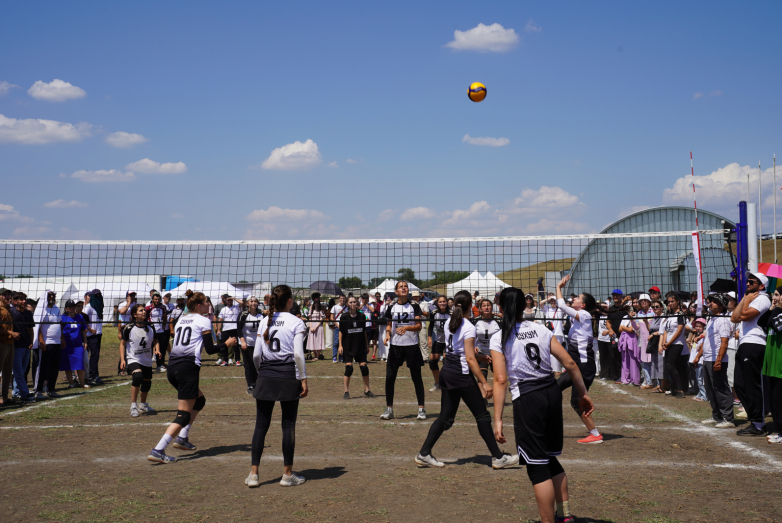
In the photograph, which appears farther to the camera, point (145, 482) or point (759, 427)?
point (759, 427)

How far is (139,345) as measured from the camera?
9922mm

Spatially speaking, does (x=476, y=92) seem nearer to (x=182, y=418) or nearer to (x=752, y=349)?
(x=752, y=349)

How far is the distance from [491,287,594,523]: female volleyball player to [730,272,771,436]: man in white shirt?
4774 millimetres

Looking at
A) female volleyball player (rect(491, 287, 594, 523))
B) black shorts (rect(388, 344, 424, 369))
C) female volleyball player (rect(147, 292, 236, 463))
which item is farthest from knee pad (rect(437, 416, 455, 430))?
female volleyball player (rect(147, 292, 236, 463))

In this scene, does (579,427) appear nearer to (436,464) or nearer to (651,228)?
(436,464)

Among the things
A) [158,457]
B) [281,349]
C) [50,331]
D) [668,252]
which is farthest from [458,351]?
[668,252]

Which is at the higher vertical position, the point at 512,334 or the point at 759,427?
the point at 512,334

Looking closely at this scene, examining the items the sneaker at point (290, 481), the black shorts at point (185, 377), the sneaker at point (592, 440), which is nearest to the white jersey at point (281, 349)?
the sneaker at point (290, 481)

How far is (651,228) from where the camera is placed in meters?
26.4

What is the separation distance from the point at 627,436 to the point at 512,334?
473 centimetres

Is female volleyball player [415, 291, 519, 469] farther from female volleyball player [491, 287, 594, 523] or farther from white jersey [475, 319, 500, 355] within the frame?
white jersey [475, 319, 500, 355]

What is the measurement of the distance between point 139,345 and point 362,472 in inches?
201

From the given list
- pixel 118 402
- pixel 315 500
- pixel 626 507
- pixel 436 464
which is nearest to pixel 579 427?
pixel 436 464

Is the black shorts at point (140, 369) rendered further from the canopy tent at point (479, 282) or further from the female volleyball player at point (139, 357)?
the canopy tent at point (479, 282)
